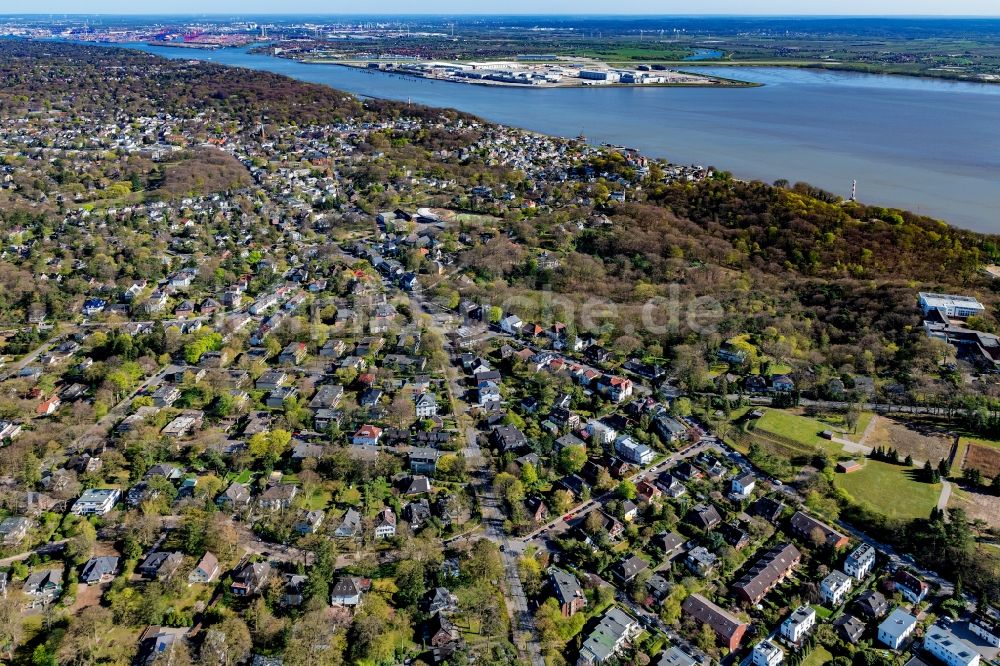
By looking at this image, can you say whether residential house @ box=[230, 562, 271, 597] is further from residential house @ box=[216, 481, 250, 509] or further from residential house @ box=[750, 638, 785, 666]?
residential house @ box=[750, 638, 785, 666]

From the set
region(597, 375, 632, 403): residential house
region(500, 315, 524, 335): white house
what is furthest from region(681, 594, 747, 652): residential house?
region(500, 315, 524, 335): white house

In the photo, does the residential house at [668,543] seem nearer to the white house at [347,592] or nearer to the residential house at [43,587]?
the white house at [347,592]

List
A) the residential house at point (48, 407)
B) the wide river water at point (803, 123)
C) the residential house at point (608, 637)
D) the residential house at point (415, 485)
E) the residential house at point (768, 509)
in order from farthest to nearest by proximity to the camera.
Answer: the wide river water at point (803, 123) < the residential house at point (48, 407) < the residential house at point (415, 485) < the residential house at point (768, 509) < the residential house at point (608, 637)

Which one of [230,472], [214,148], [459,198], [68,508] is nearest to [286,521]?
[230,472]

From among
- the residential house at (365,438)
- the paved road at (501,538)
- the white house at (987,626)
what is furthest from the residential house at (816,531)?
the residential house at (365,438)

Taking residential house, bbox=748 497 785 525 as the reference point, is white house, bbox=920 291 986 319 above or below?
above
